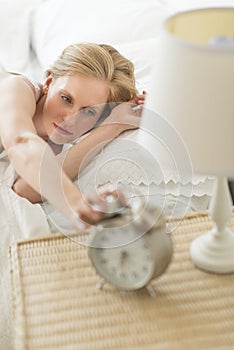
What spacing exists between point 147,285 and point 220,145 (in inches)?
10.8

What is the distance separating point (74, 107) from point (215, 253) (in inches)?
22.9

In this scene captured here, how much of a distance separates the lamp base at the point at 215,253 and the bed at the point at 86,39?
184 millimetres

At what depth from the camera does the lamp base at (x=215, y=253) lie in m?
1.23

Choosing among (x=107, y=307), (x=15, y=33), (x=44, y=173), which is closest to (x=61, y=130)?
(x=44, y=173)

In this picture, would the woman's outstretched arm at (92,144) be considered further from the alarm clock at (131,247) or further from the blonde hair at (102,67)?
the alarm clock at (131,247)

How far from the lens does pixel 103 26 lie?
2104 mm

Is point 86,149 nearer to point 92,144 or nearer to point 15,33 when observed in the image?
point 92,144

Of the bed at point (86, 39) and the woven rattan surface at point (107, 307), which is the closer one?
the woven rattan surface at point (107, 307)

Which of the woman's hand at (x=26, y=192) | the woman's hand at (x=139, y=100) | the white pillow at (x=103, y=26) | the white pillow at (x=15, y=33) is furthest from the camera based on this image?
the white pillow at (x=15, y=33)

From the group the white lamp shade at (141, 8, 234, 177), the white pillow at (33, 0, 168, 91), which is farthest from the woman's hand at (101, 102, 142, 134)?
the white lamp shade at (141, 8, 234, 177)

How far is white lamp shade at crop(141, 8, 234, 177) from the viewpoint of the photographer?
1022 mm

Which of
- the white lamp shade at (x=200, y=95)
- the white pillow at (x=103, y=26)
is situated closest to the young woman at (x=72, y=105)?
the white pillow at (x=103, y=26)

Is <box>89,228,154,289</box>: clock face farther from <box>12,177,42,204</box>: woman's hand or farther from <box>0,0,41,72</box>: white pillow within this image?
<box>0,0,41,72</box>: white pillow

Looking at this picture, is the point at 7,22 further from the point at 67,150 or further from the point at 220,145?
the point at 220,145
